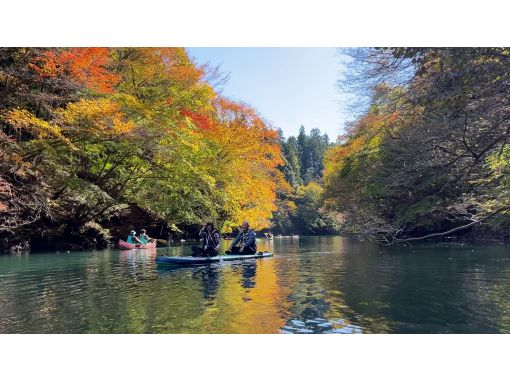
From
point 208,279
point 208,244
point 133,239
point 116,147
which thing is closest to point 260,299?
point 208,279

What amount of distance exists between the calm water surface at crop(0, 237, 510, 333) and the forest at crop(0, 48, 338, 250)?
574cm

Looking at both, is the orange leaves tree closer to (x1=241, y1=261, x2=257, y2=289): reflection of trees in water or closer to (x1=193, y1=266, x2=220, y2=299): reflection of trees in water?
(x1=241, y1=261, x2=257, y2=289): reflection of trees in water

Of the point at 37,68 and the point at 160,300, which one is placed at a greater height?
the point at 37,68

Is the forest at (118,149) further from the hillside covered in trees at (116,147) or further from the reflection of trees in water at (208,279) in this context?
the reflection of trees in water at (208,279)

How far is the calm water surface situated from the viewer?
22.0ft

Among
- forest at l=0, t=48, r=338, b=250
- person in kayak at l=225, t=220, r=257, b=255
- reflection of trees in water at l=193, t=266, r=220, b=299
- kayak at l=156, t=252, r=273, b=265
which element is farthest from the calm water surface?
forest at l=0, t=48, r=338, b=250

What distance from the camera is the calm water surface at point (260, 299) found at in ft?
22.0

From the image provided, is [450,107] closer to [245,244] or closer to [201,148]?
[245,244]

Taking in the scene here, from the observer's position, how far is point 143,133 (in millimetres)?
20578

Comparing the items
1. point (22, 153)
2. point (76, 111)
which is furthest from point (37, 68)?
point (22, 153)

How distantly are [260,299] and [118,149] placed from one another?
15.2m

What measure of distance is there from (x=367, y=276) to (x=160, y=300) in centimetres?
559

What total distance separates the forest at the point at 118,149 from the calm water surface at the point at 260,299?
5.74 m
